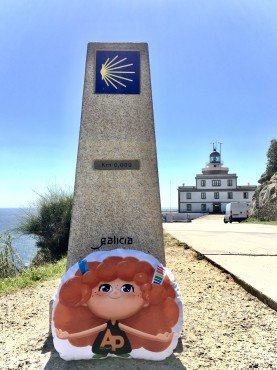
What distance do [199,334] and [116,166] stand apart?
2.06 meters

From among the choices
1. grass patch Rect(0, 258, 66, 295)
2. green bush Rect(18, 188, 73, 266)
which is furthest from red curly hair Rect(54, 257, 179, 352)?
green bush Rect(18, 188, 73, 266)

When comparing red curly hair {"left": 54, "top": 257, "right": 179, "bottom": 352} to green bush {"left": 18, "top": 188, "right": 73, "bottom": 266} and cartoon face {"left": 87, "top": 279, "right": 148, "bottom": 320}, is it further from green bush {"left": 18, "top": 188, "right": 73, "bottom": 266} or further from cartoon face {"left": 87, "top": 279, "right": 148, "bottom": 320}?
green bush {"left": 18, "top": 188, "right": 73, "bottom": 266}

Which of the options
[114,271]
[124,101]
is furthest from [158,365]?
[124,101]

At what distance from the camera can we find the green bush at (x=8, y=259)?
30.1 feet

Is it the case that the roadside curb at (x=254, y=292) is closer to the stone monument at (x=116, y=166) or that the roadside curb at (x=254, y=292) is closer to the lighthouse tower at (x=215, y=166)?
the stone monument at (x=116, y=166)

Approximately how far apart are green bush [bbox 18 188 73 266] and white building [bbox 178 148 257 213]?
54.8 meters

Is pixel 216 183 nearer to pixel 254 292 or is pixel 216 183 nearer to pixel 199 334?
pixel 254 292

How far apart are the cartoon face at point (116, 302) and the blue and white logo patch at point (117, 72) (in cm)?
229

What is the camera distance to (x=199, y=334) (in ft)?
12.6

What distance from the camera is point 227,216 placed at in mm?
36531

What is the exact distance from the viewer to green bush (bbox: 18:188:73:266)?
12359 mm

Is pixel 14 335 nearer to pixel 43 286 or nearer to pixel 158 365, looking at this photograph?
pixel 158 365

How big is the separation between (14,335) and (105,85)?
305 cm

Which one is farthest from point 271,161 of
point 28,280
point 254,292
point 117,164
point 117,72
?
point 117,164
